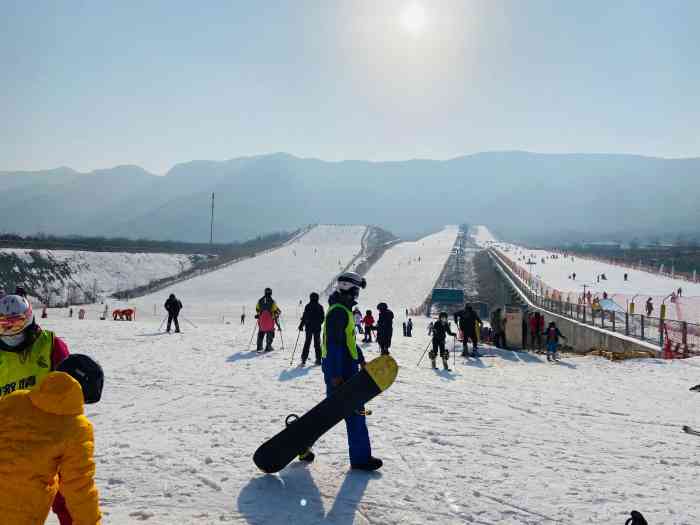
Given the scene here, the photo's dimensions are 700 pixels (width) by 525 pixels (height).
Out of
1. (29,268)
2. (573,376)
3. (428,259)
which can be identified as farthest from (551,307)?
(428,259)

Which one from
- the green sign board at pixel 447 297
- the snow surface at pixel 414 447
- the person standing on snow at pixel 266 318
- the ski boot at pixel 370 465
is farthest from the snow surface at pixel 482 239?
the ski boot at pixel 370 465

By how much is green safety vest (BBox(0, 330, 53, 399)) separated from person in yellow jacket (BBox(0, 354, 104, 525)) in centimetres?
104

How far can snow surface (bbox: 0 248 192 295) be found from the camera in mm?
54438

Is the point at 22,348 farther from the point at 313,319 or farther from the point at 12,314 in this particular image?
the point at 313,319

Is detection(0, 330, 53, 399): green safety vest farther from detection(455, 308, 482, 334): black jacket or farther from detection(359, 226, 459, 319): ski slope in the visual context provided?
detection(359, 226, 459, 319): ski slope

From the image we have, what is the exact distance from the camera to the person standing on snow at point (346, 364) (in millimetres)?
5242

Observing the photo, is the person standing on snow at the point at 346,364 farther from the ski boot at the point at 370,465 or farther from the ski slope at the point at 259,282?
the ski slope at the point at 259,282

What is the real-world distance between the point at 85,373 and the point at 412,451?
399cm

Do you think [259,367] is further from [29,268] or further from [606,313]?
[29,268]

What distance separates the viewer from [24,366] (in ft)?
12.0

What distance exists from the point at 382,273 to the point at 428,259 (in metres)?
16.8

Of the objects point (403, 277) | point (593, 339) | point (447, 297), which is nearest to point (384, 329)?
point (593, 339)

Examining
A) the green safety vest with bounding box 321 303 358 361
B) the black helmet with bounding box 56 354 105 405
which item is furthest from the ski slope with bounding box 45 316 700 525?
the black helmet with bounding box 56 354 105 405

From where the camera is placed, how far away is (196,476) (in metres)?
5.12
